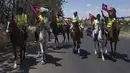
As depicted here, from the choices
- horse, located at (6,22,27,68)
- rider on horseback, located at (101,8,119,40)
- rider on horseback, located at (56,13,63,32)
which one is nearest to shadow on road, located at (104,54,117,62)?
rider on horseback, located at (101,8,119,40)

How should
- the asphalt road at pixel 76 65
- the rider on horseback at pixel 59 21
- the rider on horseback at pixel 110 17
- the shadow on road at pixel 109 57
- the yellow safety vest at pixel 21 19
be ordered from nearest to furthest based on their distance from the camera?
the asphalt road at pixel 76 65 < the yellow safety vest at pixel 21 19 < the shadow on road at pixel 109 57 < the rider on horseback at pixel 110 17 < the rider on horseback at pixel 59 21

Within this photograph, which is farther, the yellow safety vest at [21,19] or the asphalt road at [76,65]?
the yellow safety vest at [21,19]

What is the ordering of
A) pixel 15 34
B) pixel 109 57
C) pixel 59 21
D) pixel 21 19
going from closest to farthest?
pixel 15 34, pixel 21 19, pixel 109 57, pixel 59 21

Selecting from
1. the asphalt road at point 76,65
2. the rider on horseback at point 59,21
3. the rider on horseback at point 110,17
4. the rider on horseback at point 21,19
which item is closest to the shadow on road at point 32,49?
the asphalt road at point 76,65

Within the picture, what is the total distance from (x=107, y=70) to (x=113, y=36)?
396 cm

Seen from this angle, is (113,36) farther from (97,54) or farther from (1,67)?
(1,67)

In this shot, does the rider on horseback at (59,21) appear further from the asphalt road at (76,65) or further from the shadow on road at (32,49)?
the asphalt road at (76,65)

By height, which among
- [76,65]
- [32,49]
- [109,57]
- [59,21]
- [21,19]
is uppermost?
[59,21]

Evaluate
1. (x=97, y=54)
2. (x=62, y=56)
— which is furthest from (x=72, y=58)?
(x=97, y=54)

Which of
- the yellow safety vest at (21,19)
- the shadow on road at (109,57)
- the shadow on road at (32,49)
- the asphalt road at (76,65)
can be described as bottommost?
the asphalt road at (76,65)

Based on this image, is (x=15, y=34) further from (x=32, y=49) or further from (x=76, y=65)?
(x=32, y=49)

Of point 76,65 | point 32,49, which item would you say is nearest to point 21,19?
point 76,65

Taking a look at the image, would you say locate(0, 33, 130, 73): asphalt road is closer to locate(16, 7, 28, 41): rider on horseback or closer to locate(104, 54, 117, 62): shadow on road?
locate(104, 54, 117, 62): shadow on road

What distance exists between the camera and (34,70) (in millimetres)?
12469
